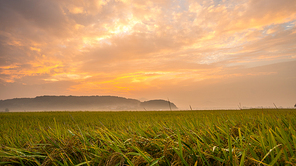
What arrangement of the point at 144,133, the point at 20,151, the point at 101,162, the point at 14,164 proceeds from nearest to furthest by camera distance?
the point at 101,162
the point at 14,164
the point at 20,151
the point at 144,133

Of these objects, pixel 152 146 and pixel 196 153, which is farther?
pixel 152 146

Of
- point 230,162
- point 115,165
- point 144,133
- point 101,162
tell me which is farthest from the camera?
point 144,133

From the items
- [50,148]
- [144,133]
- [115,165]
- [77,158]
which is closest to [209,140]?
[144,133]

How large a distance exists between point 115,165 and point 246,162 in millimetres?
1244

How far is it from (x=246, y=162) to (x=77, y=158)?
6.34 ft

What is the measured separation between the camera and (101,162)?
1.70m

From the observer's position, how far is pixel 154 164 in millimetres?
1425

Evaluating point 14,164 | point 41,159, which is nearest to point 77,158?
point 41,159

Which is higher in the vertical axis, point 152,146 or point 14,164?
point 152,146

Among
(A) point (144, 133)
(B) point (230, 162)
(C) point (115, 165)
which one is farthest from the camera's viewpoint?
(A) point (144, 133)

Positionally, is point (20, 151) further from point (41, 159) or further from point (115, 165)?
point (115, 165)

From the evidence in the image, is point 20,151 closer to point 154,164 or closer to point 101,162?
point 101,162

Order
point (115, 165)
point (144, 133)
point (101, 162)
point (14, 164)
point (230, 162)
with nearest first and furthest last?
point (230, 162) → point (115, 165) → point (101, 162) → point (14, 164) → point (144, 133)

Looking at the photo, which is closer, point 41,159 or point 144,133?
point 41,159
